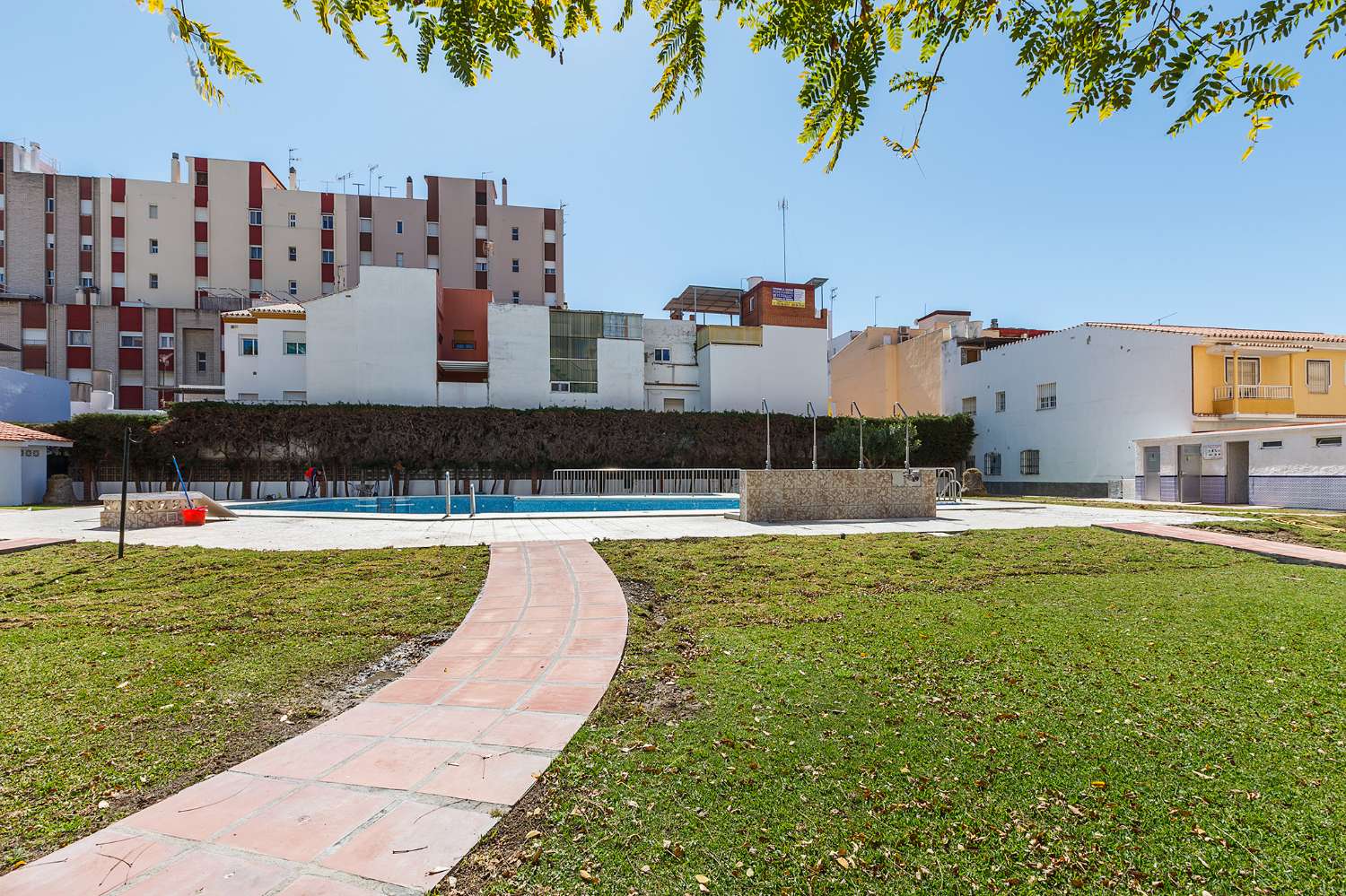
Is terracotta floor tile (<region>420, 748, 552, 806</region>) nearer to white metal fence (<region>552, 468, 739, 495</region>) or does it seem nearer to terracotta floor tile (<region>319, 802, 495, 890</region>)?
terracotta floor tile (<region>319, 802, 495, 890</region>)

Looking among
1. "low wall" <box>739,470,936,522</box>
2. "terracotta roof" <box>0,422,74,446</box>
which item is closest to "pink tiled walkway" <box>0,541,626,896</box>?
"low wall" <box>739,470,936,522</box>

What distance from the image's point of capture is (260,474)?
24422 millimetres

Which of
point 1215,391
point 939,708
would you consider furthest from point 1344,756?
point 1215,391

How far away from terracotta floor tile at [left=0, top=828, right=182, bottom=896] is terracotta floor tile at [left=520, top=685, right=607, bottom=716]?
1.67 m

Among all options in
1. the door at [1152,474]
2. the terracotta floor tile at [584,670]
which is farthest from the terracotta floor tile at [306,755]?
the door at [1152,474]

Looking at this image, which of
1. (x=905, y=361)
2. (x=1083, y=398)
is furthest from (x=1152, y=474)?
(x=905, y=361)

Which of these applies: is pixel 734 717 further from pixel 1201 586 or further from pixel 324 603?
pixel 1201 586

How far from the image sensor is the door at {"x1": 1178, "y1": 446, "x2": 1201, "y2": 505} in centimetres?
2167

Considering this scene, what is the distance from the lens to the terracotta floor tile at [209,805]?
7.51 feet

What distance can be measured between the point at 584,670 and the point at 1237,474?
2636 cm

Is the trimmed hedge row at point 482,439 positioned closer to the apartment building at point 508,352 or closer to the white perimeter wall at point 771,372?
the apartment building at point 508,352

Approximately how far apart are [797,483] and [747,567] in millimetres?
6706

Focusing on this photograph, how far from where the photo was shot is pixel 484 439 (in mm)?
26547

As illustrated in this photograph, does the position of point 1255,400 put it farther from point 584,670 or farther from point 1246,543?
point 584,670
